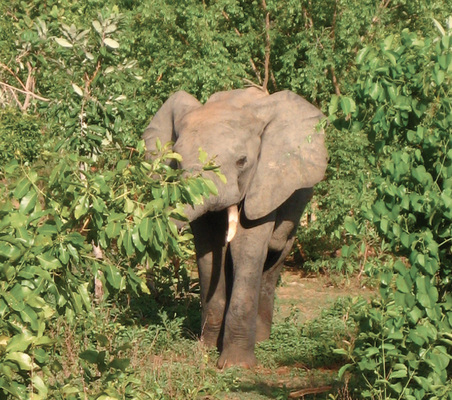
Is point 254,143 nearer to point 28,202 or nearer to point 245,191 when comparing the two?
point 245,191

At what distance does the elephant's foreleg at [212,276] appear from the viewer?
948cm

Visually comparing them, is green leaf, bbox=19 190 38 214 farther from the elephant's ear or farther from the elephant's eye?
the elephant's ear

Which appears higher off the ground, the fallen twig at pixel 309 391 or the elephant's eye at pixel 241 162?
the elephant's eye at pixel 241 162

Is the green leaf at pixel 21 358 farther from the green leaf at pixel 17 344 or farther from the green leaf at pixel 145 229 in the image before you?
the green leaf at pixel 145 229

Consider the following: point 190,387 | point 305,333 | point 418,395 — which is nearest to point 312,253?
point 305,333


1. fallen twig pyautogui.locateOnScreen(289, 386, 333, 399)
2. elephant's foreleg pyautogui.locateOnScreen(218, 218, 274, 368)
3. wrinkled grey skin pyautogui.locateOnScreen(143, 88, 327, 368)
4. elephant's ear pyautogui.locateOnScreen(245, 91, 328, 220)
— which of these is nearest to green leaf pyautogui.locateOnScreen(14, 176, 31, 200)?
fallen twig pyautogui.locateOnScreen(289, 386, 333, 399)

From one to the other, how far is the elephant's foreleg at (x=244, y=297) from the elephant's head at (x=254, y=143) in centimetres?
22

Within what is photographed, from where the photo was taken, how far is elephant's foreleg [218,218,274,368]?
907cm

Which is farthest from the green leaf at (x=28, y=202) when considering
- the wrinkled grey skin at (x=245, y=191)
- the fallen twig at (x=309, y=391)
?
the wrinkled grey skin at (x=245, y=191)

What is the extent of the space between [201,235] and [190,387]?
2187 mm

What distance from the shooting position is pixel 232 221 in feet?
29.8

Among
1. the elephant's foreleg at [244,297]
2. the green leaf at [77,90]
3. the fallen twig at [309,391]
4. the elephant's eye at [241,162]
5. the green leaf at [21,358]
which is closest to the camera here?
the green leaf at [21,358]

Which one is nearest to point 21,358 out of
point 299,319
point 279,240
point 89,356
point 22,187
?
point 89,356

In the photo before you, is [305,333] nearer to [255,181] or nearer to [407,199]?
[255,181]
